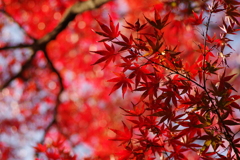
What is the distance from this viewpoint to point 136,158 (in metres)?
1.52

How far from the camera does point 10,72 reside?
687cm

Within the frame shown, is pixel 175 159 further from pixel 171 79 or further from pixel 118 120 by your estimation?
pixel 118 120

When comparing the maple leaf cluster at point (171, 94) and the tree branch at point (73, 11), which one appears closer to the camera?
the maple leaf cluster at point (171, 94)

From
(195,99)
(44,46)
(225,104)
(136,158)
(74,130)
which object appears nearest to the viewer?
(225,104)

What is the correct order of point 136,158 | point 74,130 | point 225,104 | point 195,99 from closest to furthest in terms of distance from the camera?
point 225,104 → point 195,99 → point 136,158 → point 74,130

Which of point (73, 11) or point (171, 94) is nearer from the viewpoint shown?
point (171, 94)

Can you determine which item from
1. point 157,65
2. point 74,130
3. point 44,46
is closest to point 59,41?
point 74,130

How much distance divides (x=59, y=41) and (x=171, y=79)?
6.26 meters

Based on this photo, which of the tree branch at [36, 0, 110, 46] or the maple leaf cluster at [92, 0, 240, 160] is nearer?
the maple leaf cluster at [92, 0, 240, 160]

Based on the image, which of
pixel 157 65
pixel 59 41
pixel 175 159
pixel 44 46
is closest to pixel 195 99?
pixel 157 65

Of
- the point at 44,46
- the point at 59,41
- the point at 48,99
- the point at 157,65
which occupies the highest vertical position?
the point at 157,65

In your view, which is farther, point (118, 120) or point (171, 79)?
Result: point (118, 120)

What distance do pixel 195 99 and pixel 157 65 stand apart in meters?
0.31

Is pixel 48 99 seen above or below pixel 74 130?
above
